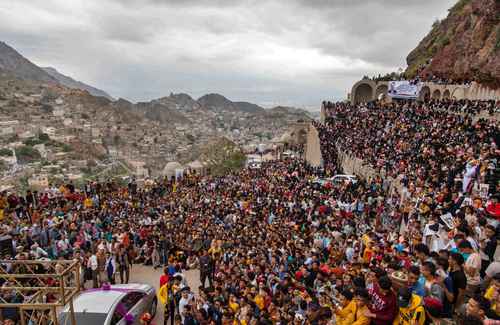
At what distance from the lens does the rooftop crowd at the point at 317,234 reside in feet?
15.9

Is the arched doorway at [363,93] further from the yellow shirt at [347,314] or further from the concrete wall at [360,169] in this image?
the yellow shirt at [347,314]

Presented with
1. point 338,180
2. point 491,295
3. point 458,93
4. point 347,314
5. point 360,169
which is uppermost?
point 458,93

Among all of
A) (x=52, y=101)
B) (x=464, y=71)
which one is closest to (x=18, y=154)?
(x=52, y=101)

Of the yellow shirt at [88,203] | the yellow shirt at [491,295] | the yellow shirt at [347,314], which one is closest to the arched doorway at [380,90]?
the yellow shirt at [88,203]

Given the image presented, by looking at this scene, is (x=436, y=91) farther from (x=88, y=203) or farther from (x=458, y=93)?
(x=88, y=203)

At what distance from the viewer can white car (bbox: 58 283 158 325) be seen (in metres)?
7.05

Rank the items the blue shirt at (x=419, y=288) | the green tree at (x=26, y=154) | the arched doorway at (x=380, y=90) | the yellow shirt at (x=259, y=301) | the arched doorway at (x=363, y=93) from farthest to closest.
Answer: the green tree at (x=26, y=154)
the arched doorway at (x=363, y=93)
the arched doorway at (x=380, y=90)
the yellow shirt at (x=259, y=301)
the blue shirt at (x=419, y=288)

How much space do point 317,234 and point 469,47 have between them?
33.2 meters

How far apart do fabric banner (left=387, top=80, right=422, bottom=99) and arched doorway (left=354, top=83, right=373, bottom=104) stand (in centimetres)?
1170

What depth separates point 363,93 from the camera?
153ft

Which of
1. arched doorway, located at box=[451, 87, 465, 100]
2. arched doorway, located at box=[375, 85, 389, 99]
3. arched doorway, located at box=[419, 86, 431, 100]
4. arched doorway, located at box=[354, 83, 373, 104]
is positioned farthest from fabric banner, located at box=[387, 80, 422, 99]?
arched doorway, located at box=[354, 83, 373, 104]

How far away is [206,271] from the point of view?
10719 millimetres

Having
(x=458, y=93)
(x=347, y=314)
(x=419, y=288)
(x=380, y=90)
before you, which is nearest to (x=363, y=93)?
(x=380, y=90)

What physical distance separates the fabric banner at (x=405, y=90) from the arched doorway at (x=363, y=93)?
11.7 meters
